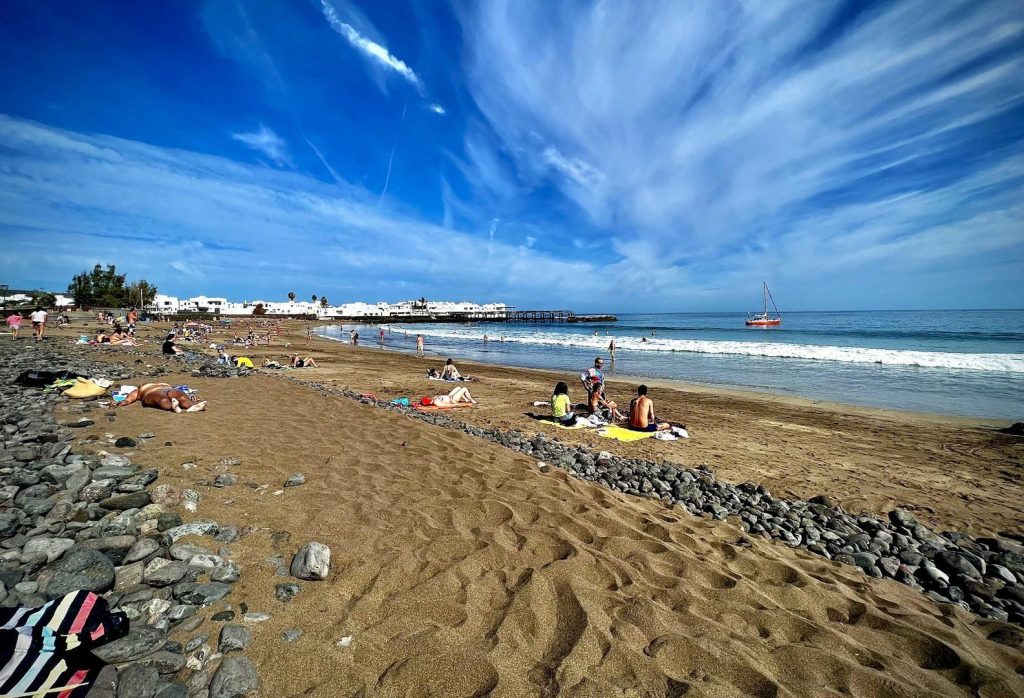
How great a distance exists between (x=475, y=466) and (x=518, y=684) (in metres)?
3.54

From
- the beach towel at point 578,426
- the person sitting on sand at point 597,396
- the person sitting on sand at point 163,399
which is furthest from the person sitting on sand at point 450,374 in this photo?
the person sitting on sand at point 163,399

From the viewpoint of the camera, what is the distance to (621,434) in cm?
927

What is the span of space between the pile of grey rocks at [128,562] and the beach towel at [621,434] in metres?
7.20

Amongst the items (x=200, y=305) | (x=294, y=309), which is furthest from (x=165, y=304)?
(x=294, y=309)

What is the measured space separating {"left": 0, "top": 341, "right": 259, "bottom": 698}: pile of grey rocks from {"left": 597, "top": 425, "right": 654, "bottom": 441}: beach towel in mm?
7203

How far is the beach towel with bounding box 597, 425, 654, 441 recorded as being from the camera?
905 centimetres

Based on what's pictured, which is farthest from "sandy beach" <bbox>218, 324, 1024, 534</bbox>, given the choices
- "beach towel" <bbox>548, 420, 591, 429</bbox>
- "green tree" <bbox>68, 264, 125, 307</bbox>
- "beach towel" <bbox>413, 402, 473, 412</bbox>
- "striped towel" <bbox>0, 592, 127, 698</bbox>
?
→ "green tree" <bbox>68, 264, 125, 307</bbox>

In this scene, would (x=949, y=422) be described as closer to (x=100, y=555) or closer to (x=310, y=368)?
(x=100, y=555)

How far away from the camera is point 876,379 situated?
18750 mm

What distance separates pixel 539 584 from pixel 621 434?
6376 mm

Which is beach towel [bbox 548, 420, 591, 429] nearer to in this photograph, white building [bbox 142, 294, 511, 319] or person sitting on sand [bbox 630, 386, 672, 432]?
person sitting on sand [bbox 630, 386, 672, 432]

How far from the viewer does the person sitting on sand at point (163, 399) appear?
7555mm

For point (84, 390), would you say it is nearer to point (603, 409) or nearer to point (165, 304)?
point (603, 409)

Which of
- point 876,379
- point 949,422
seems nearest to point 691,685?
point 949,422
